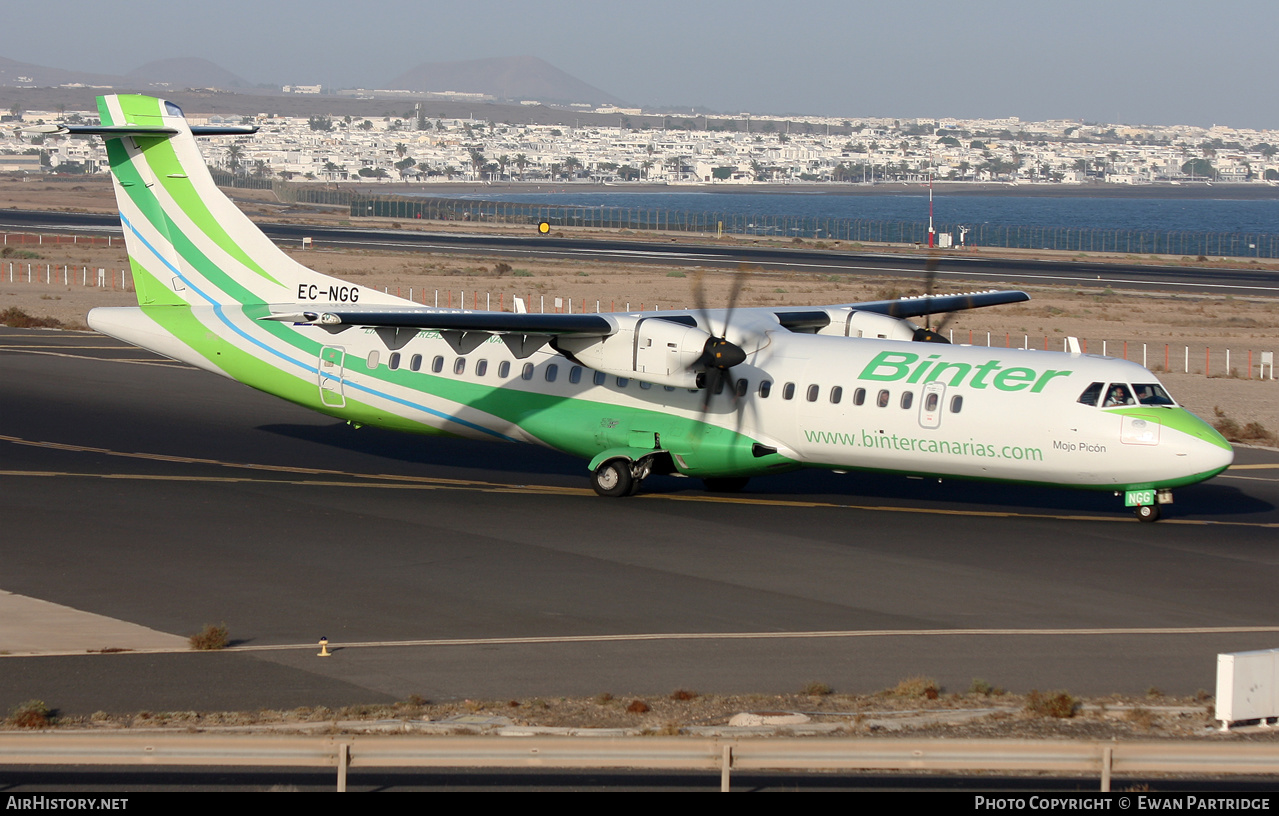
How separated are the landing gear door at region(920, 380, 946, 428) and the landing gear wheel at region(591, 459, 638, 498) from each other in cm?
613

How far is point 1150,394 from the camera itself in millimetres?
23547

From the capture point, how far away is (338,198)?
17712 centimetres

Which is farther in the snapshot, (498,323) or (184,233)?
(184,233)

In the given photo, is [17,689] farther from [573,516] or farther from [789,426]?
[789,426]

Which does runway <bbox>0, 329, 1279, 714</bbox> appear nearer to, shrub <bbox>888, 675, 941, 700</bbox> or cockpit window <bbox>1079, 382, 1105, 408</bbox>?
shrub <bbox>888, 675, 941, 700</bbox>

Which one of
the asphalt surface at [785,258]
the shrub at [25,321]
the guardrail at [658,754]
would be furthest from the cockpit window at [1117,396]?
the asphalt surface at [785,258]

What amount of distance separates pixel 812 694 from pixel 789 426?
11535 mm

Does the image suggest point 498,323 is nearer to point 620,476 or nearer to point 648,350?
point 648,350

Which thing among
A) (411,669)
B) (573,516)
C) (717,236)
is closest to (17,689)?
(411,669)

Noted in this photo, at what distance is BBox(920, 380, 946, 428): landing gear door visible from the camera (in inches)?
953

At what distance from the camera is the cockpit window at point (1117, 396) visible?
23.3 metres


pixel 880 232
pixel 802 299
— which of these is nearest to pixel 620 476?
pixel 802 299

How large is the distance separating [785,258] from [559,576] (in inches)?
3153

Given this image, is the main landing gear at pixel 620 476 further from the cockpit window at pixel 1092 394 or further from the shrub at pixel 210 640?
the shrub at pixel 210 640
